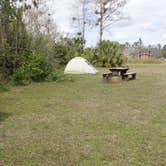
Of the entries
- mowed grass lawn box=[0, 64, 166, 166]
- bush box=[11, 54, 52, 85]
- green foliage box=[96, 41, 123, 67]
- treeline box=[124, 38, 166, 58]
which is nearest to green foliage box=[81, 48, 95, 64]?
green foliage box=[96, 41, 123, 67]

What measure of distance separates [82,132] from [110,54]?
19.2 metres

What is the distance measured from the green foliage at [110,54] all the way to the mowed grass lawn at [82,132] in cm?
1607

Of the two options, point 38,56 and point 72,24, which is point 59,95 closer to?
point 38,56

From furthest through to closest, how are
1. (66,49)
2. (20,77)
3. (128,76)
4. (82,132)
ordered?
(66,49), (128,76), (20,77), (82,132)

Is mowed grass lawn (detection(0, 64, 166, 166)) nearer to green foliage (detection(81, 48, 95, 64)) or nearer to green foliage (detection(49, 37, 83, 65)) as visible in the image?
green foliage (detection(49, 37, 83, 65))

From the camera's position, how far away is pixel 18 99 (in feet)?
23.8

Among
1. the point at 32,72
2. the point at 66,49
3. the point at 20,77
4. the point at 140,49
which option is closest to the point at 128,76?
the point at 32,72

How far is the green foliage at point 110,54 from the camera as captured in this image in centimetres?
2306

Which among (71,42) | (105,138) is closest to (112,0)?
(71,42)

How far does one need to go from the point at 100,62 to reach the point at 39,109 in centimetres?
1795

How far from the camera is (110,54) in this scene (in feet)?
75.8

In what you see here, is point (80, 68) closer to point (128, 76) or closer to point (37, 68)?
point (128, 76)

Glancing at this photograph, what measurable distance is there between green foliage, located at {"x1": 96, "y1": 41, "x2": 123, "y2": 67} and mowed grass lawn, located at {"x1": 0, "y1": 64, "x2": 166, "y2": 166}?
16066 mm

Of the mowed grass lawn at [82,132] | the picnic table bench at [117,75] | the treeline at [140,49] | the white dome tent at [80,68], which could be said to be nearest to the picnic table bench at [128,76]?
the picnic table bench at [117,75]
